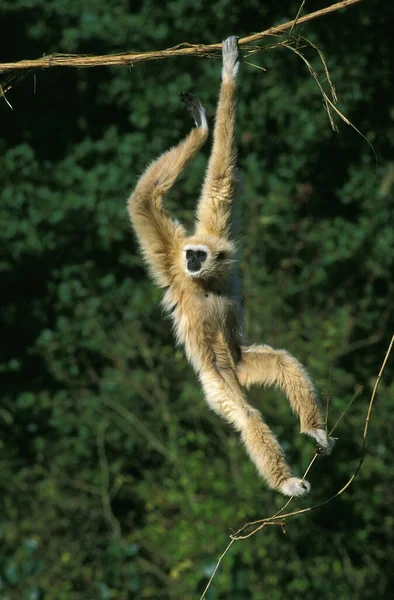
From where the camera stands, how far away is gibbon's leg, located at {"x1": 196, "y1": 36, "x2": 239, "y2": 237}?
5762 millimetres

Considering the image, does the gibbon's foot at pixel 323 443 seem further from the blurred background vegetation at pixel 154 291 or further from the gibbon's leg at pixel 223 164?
the blurred background vegetation at pixel 154 291

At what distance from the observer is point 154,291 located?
35.7 ft

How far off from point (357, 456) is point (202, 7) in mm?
5448

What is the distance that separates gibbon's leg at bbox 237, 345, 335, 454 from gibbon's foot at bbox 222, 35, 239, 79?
5.44 feet

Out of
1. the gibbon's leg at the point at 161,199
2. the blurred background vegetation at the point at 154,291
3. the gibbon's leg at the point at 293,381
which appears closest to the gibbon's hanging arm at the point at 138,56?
the gibbon's leg at the point at 161,199

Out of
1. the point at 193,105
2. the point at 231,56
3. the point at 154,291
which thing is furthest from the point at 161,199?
the point at 154,291

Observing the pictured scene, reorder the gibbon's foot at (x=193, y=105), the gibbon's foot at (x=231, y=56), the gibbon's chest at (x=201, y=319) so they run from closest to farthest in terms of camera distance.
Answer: the gibbon's foot at (x=231, y=56), the gibbon's foot at (x=193, y=105), the gibbon's chest at (x=201, y=319)

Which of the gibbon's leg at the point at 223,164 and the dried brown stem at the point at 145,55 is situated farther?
the gibbon's leg at the point at 223,164

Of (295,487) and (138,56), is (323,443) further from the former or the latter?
(138,56)

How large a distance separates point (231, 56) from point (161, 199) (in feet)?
3.23

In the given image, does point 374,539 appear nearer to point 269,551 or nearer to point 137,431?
point 269,551

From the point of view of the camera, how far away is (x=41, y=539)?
11742 mm

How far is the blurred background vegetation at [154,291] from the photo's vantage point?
10.3 metres

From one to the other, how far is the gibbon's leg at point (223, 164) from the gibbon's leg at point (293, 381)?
0.86m
